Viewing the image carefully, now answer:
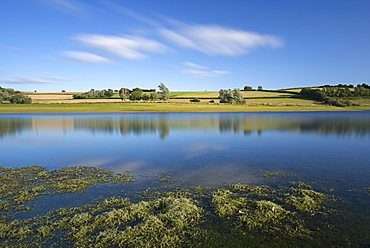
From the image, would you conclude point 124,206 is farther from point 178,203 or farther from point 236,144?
point 236,144

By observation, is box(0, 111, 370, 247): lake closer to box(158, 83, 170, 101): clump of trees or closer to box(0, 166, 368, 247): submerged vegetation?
box(0, 166, 368, 247): submerged vegetation

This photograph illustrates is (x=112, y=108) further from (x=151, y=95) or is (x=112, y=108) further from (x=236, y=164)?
(x=236, y=164)

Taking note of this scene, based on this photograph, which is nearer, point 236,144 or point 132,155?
point 132,155

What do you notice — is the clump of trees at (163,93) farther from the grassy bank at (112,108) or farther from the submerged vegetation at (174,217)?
the submerged vegetation at (174,217)

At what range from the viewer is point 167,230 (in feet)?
27.6

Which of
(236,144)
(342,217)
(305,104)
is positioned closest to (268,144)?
(236,144)

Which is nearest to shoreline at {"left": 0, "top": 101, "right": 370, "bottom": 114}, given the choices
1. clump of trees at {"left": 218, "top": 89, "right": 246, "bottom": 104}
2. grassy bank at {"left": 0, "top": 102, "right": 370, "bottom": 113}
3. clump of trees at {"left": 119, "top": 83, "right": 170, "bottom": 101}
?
grassy bank at {"left": 0, "top": 102, "right": 370, "bottom": 113}

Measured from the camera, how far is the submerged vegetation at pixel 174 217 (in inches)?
310

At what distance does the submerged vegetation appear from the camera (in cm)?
787

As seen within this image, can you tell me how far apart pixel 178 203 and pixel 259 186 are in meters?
5.42

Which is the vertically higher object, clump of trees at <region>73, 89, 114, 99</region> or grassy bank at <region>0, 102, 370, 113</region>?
clump of trees at <region>73, 89, 114, 99</region>

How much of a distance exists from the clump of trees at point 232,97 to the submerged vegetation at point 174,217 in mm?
112886

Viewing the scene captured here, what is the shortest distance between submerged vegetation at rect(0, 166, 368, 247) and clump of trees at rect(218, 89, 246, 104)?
113 metres

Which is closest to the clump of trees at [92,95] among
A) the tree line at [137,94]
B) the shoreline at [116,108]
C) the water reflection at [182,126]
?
the tree line at [137,94]
